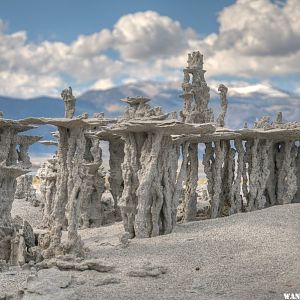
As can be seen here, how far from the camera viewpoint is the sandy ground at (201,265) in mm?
14180

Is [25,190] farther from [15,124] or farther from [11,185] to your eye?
[11,185]

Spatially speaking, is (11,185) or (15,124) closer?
(11,185)

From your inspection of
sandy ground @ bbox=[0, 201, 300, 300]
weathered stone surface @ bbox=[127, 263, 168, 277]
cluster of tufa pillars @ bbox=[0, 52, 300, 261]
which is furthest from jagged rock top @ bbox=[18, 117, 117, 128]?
Result: weathered stone surface @ bbox=[127, 263, 168, 277]

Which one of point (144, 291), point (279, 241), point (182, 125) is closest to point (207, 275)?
point (144, 291)

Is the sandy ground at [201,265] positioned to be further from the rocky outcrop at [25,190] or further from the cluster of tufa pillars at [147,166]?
the rocky outcrop at [25,190]

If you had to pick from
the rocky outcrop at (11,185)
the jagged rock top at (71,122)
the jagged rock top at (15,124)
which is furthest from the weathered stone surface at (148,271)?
the jagged rock top at (15,124)

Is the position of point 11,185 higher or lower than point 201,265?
higher

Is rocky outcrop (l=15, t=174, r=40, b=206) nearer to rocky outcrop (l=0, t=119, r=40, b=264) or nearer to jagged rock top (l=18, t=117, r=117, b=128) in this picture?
rocky outcrop (l=0, t=119, r=40, b=264)

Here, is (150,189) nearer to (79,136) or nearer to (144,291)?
(79,136)

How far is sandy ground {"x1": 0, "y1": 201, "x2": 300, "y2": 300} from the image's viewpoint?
14.2m

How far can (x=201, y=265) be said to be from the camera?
1664 centimetres

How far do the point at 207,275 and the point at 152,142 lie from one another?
23.2 feet

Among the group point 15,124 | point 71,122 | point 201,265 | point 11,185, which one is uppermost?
point 15,124

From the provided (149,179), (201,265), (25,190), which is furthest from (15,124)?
(25,190)
